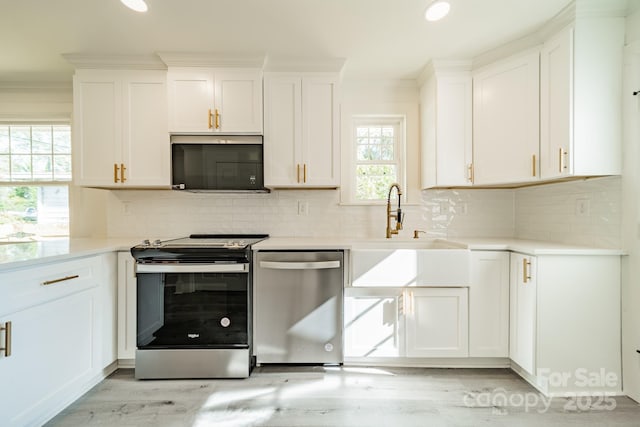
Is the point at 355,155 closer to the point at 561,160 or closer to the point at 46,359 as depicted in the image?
the point at 561,160

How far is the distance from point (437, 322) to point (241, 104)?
2.23 m

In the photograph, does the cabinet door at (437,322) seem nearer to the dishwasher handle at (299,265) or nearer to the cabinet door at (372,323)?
the cabinet door at (372,323)

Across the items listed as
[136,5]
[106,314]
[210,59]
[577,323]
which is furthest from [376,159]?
[106,314]

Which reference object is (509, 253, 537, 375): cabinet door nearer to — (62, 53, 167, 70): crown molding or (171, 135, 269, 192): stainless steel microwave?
(171, 135, 269, 192): stainless steel microwave

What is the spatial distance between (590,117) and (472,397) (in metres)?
1.87

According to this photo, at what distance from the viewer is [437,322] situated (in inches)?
87.1

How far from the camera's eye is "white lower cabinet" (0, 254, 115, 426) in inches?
56.7

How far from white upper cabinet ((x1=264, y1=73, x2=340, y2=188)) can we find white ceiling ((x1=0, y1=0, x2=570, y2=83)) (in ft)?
0.74

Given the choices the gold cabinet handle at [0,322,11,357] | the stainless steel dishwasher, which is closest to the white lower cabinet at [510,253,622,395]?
the stainless steel dishwasher

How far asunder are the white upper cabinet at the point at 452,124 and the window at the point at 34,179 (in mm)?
3409

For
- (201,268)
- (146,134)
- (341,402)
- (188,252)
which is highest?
(146,134)

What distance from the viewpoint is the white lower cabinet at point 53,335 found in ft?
4.72

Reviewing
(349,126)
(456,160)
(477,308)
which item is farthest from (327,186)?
(477,308)

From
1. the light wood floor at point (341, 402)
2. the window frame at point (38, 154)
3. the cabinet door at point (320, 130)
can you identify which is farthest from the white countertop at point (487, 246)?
the window frame at point (38, 154)
